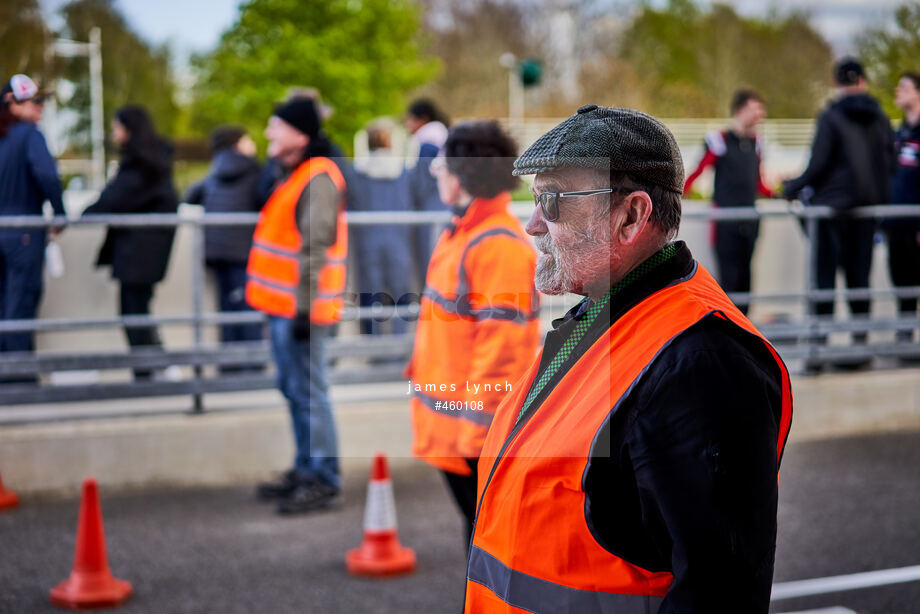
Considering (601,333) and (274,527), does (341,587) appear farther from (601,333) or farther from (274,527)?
(601,333)

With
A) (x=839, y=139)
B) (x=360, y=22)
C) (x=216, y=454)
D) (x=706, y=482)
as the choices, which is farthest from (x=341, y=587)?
(x=360, y=22)

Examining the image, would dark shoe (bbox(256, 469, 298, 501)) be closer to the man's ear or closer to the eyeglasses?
the eyeglasses

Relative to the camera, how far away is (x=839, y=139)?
8391 mm

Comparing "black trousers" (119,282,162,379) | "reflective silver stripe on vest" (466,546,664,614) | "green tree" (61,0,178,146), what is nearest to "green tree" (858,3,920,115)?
"black trousers" (119,282,162,379)

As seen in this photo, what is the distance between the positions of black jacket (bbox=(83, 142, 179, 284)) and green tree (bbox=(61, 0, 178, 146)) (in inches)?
992

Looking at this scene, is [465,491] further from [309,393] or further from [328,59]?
[328,59]

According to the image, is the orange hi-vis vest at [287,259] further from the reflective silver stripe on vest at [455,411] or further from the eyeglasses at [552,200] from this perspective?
the eyeglasses at [552,200]

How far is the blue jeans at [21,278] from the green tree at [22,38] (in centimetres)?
551

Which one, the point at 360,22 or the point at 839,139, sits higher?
the point at 360,22

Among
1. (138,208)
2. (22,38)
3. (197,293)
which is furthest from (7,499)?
(22,38)

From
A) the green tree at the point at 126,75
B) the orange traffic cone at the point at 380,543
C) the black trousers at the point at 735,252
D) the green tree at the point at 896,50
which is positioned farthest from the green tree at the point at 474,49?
the orange traffic cone at the point at 380,543

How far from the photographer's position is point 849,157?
8.24 meters

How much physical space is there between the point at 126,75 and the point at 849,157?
129 feet

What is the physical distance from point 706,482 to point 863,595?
11.7 feet
